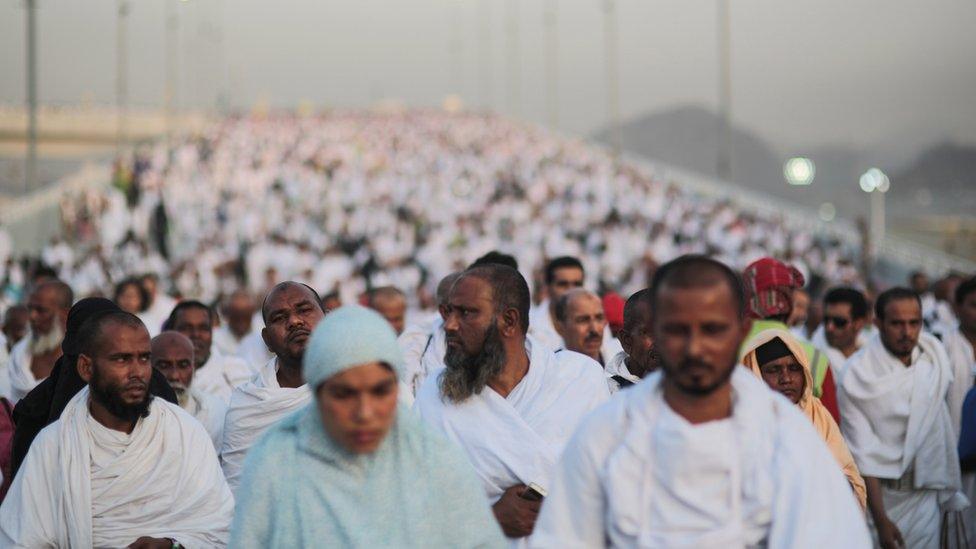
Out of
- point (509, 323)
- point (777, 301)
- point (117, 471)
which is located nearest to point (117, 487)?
point (117, 471)

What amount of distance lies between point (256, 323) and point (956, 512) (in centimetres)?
756

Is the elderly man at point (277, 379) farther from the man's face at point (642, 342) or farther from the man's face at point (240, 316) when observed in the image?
the man's face at point (240, 316)

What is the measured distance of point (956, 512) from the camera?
26.2 ft

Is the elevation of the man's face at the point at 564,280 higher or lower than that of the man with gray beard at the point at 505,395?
higher

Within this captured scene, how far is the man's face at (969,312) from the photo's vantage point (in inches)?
359

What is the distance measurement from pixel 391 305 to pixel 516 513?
563 centimetres

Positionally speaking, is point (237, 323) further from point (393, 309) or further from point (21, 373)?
point (21, 373)

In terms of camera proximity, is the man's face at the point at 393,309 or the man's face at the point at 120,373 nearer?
the man's face at the point at 120,373

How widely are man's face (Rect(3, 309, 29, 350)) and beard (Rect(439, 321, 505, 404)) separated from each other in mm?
6626

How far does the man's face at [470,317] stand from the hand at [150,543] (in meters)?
1.34

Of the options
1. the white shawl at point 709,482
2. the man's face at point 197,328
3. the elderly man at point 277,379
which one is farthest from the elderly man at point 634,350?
the man's face at point 197,328

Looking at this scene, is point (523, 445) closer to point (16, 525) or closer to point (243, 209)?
point (16, 525)

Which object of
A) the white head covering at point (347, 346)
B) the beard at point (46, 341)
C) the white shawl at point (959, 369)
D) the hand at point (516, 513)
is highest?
the white head covering at point (347, 346)

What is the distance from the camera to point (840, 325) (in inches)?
362
